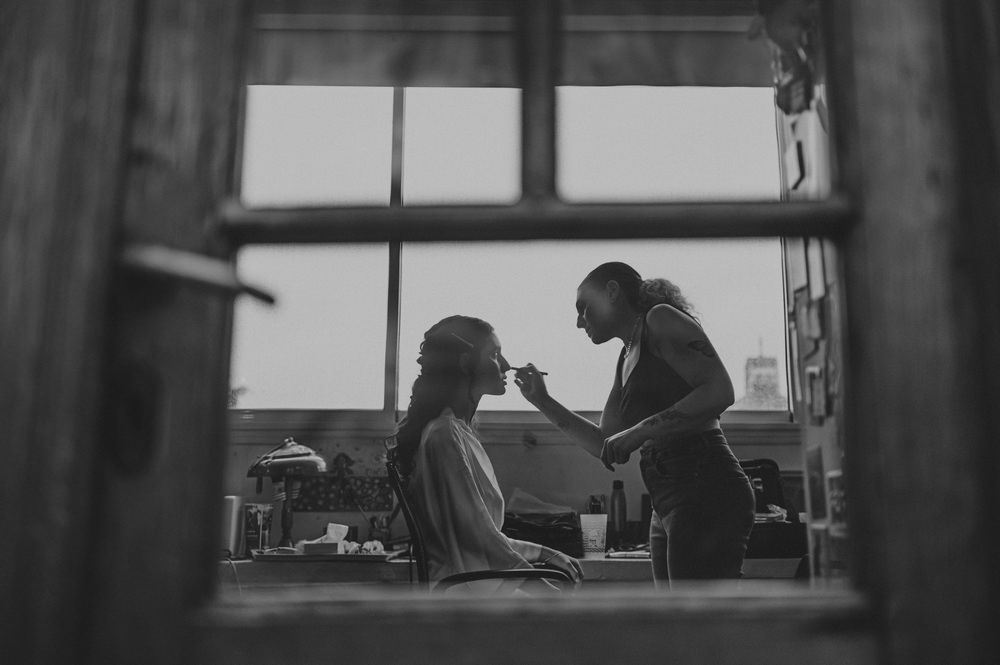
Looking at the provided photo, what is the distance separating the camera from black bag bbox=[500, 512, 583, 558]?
10.1 ft

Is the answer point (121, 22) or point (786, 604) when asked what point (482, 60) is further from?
point (786, 604)

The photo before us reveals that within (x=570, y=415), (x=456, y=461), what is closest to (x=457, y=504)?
(x=456, y=461)

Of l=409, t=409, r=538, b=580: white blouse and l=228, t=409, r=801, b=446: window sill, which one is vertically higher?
l=228, t=409, r=801, b=446: window sill

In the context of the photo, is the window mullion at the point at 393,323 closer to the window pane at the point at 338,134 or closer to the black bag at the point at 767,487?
the window pane at the point at 338,134

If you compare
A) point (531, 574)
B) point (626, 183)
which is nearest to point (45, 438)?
point (626, 183)

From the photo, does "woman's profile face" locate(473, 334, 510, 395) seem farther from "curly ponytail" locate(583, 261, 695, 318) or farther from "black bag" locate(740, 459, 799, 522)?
"black bag" locate(740, 459, 799, 522)

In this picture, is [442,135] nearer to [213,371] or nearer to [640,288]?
[640,288]

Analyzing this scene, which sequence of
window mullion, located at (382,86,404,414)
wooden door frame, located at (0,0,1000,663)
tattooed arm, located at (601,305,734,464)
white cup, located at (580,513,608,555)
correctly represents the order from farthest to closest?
1. window mullion, located at (382,86,404,414)
2. white cup, located at (580,513,608,555)
3. tattooed arm, located at (601,305,734,464)
4. wooden door frame, located at (0,0,1000,663)

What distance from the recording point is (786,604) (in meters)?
0.65

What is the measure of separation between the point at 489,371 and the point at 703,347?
0.84 metres

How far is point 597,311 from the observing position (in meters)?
2.63

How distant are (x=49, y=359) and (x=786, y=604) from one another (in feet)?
1.99

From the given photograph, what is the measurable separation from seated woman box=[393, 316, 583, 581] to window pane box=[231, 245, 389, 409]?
1.52 m

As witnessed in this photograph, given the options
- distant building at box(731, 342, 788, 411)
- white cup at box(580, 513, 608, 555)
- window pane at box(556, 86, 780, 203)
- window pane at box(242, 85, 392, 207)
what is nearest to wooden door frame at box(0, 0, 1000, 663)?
window pane at box(556, 86, 780, 203)
